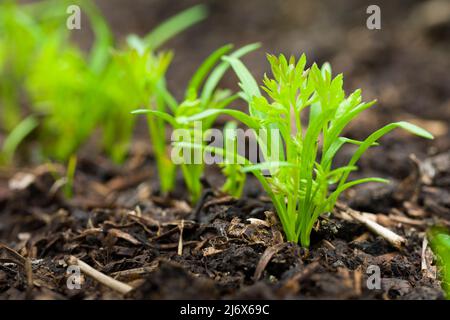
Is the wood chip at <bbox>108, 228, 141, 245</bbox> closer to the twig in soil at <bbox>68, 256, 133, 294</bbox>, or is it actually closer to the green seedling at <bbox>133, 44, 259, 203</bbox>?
A: the twig in soil at <bbox>68, 256, 133, 294</bbox>

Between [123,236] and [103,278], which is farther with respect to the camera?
[123,236]

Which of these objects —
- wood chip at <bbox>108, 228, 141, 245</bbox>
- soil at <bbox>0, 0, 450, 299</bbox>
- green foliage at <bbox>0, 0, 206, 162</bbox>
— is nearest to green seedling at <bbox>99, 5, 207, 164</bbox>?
green foliage at <bbox>0, 0, 206, 162</bbox>

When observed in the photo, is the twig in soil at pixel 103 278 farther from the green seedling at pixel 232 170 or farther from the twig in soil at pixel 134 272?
the green seedling at pixel 232 170

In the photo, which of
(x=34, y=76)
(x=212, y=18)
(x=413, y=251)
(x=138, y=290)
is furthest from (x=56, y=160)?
(x=212, y=18)

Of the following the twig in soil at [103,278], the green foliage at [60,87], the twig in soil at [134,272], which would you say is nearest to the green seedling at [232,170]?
the twig in soil at [134,272]

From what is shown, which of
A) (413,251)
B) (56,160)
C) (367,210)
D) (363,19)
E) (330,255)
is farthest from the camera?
(363,19)

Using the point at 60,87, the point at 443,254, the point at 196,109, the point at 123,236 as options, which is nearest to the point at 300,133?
the point at 196,109

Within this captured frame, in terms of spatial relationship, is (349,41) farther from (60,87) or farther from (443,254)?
(443,254)
